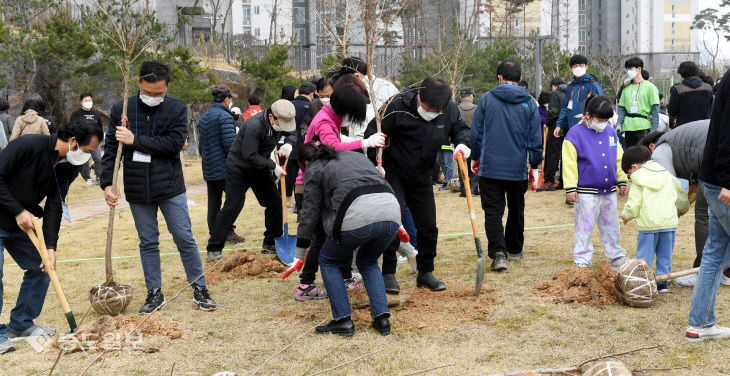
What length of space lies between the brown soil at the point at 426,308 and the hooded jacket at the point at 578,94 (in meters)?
4.71

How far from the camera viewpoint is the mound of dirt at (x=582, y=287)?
5105 mm

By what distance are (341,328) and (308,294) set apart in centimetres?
108

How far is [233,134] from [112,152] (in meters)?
2.92

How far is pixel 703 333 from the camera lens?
13.7 feet

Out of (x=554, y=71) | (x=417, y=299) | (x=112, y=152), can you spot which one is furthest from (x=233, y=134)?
(x=554, y=71)

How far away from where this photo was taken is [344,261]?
457 centimetres

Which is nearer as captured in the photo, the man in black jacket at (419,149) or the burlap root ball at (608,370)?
the burlap root ball at (608,370)

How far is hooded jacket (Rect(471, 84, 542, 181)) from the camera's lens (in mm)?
6250

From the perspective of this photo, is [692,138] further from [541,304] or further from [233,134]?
[233,134]

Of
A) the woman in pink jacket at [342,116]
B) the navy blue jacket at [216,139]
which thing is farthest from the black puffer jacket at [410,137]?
the navy blue jacket at [216,139]

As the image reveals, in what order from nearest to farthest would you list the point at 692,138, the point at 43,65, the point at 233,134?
the point at 692,138, the point at 233,134, the point at 43,65

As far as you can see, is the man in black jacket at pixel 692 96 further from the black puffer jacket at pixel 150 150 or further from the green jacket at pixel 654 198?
the black puffer jacket at pixel 150 150

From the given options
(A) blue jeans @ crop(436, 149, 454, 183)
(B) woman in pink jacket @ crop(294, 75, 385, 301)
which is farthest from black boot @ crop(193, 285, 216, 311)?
(A) blue jeans @ crop(436, 149, 454, 183)

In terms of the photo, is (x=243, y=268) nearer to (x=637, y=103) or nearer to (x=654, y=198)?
(x=654, y=198)
